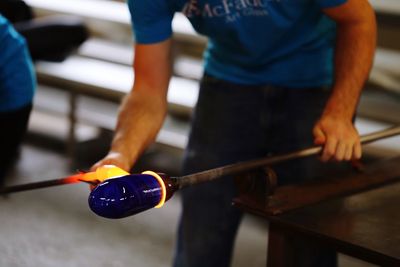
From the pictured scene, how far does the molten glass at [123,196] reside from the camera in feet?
3.37

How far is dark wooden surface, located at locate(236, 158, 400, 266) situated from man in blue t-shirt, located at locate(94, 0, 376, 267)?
0.15 m

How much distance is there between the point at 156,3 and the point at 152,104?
0.70ft

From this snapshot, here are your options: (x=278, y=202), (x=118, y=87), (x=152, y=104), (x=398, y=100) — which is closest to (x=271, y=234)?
(x=278, y=202)

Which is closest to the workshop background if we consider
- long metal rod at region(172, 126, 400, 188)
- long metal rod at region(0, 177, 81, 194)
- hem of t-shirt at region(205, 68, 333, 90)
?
hem of t-shirt at region(205, 68, 333, 90)

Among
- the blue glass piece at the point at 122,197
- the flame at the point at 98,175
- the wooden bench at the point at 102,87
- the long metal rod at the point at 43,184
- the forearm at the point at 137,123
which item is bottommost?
the wooden bench at the point at 102,87

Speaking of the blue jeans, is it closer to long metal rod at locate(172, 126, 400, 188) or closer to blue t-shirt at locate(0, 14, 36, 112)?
long metal rod at locate(172, 126, 400, 188)

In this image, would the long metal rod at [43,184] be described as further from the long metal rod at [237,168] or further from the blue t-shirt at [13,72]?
the blue t-shirt at [13,72]

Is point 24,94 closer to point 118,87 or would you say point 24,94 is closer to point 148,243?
Result: point 148,243

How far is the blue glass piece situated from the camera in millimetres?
1027

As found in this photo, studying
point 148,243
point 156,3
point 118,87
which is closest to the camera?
point 156,3

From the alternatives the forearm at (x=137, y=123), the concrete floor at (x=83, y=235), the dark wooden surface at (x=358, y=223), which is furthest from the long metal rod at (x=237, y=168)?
the concrete floor at (x=83, y=235)

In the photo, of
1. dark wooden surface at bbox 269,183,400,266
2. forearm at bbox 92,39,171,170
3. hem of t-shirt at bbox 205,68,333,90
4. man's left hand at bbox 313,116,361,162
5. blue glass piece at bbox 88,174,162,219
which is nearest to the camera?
blue glass piece at bbox 88,174,162,219

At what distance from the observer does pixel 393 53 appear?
8.95 feet

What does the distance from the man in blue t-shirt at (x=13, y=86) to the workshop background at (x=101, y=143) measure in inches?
30.5
